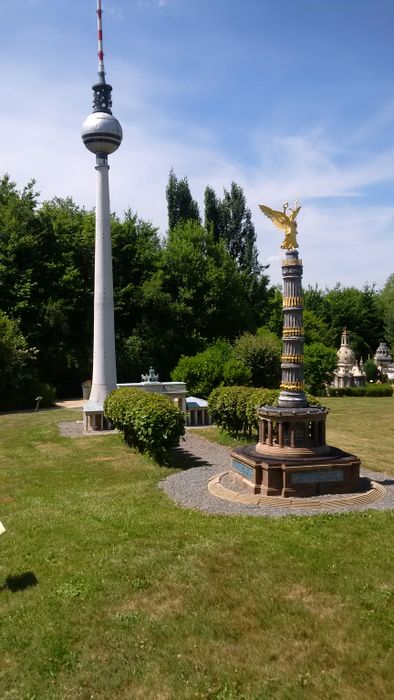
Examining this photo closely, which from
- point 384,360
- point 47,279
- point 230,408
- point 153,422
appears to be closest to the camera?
point 153,422

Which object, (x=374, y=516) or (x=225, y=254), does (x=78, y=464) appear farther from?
(x=225, y=254)

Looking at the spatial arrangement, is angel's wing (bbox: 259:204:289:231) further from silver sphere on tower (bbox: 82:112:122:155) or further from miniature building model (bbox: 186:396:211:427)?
silver sphere on tower (bbox: 82:112:122:155)

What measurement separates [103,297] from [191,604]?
16.9m

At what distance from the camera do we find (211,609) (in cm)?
628

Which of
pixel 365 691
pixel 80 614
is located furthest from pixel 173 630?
pixel 365 691

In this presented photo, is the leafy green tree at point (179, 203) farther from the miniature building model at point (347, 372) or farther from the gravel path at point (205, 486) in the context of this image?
the gravel path at point (205, 486)

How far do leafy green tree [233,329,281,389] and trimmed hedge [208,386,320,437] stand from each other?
13965 mm

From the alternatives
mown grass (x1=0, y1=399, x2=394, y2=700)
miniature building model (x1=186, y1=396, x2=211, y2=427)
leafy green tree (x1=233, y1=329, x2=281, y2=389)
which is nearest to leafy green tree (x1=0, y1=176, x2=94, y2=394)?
leafy green tree (x1=233, y1=329, x2=281, y2=389)

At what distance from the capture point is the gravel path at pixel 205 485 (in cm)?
975

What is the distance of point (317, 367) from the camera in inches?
1420

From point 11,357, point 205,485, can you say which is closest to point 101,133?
point 11,357

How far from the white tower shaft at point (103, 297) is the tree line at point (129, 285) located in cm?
830

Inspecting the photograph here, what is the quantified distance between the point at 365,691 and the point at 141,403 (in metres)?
9.68

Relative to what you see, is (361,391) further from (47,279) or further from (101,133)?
(101,133)
